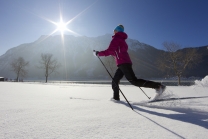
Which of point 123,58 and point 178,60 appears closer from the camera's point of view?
point 123,58

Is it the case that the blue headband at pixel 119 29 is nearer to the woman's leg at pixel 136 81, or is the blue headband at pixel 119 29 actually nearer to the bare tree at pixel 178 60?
the woman's leg at pixel 136 81

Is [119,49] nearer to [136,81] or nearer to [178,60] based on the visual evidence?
[136,81]

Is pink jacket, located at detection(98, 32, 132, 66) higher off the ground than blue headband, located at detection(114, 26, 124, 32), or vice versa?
blue headband, located at detection(114, 26, 124, 32)

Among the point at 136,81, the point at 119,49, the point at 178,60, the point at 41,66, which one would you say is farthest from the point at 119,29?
the point at 41,66

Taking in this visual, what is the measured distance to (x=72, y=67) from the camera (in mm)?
174125

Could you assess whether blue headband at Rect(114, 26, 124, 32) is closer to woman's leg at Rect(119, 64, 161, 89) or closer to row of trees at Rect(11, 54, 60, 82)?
woman's leg at Rect(119, 64, 161, 89)

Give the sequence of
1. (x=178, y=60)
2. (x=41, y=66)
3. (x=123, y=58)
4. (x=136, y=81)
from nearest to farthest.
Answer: (x=136, y=81), (x=123, y=58), (x=178, y=60), (x=41, y=66)

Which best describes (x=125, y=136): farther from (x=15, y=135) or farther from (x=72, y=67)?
(x=72, y=67)

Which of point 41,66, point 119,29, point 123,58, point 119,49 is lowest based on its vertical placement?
point 123,58

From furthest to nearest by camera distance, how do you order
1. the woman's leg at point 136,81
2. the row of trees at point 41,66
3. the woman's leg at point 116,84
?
the row of trees at point 41,66, the woman's leg at point 116,84, the woman's leg at point 136,81

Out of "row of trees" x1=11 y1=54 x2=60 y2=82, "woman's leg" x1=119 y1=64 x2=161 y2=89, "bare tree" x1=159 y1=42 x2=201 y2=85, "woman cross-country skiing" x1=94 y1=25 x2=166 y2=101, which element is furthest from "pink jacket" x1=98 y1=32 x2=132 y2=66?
"row of trees" x1=11 y1=54 x2=60 y2=82

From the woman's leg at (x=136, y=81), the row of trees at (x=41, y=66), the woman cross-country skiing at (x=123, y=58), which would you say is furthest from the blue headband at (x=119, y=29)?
the row of trees at (x=41, y=66)

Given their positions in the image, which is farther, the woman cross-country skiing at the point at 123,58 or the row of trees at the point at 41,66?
the row of trees at the point at 41,66

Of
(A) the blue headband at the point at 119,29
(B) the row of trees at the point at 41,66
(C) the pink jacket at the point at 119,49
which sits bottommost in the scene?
(C) the pink jacket at the point at 119,49
